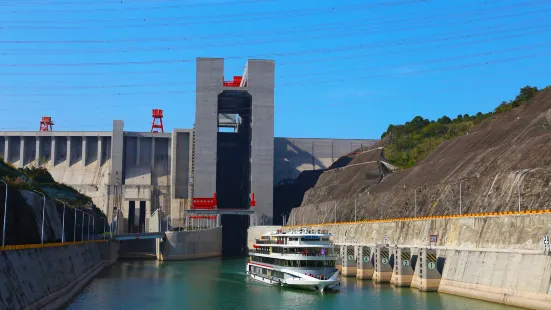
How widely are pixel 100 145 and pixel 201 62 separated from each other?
37484 mm

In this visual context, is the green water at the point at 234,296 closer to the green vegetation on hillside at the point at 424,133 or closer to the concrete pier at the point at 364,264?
the concrete pier at the point at 364,264

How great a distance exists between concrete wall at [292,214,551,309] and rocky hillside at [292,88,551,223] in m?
4.56

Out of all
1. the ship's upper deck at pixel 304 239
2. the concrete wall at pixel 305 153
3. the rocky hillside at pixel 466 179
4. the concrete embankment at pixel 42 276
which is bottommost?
the concrete embankment at pixel 42 276

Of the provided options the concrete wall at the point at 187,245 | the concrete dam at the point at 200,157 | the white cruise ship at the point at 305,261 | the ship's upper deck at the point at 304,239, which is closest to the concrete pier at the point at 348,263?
the white cruise ship at the point at 305,261

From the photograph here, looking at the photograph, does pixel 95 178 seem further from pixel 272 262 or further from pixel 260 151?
pixel 272 262

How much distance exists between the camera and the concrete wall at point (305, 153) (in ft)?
524

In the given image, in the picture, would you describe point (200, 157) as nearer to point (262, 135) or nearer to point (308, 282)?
point (262, 135)

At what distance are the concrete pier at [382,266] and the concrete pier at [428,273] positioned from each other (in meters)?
8.67

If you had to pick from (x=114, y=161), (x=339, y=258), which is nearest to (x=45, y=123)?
(x=114, y=161)

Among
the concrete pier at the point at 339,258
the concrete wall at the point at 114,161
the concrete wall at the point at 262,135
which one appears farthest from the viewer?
the concrete wall at the point at 114,161

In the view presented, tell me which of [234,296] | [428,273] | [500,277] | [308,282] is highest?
[500,277]

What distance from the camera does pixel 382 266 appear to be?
6481 cm

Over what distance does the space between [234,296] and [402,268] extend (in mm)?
16071

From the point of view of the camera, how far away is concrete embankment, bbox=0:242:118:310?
35281mm
